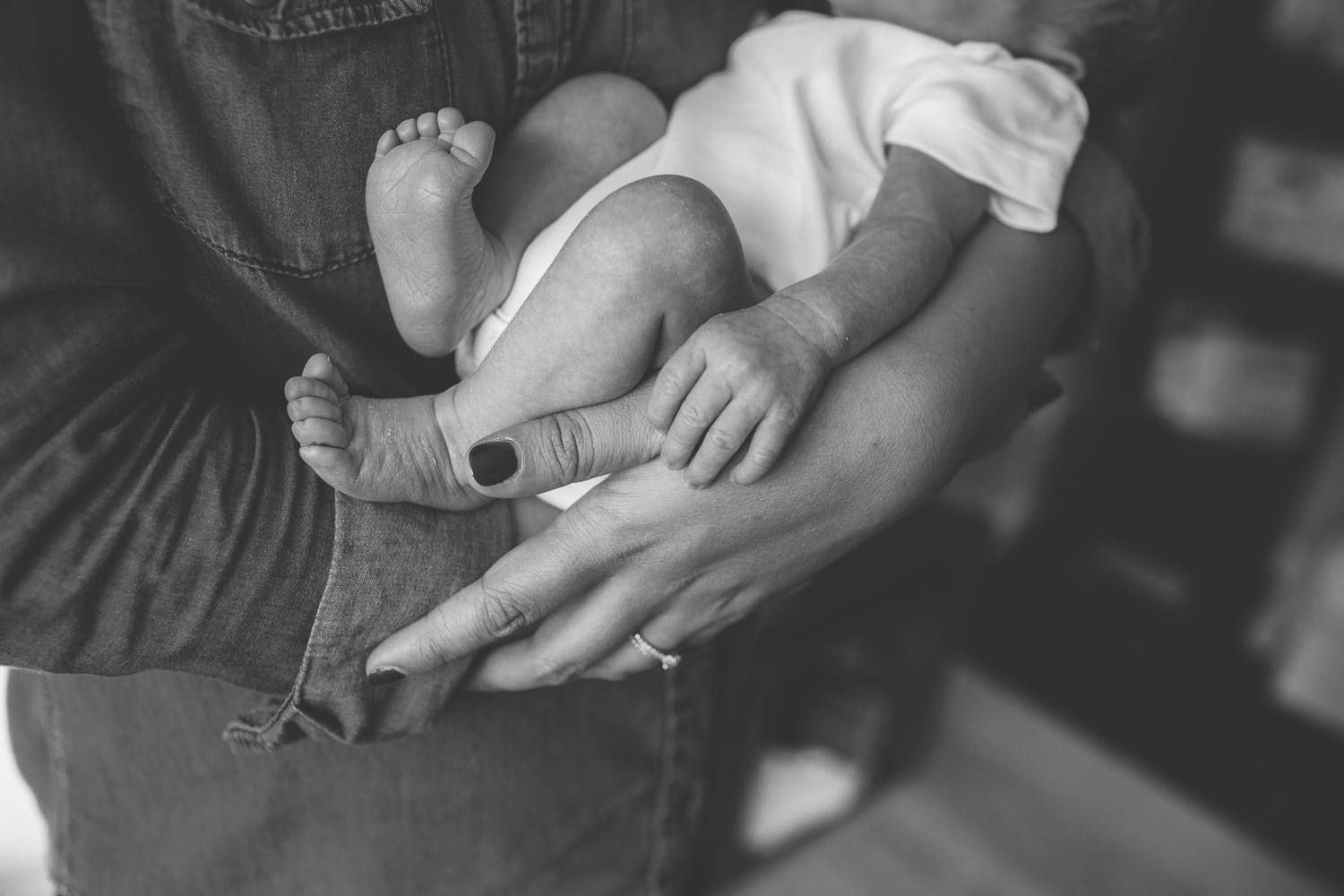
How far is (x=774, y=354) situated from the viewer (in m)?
0.62

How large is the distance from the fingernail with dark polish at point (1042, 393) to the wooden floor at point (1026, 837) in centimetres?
145

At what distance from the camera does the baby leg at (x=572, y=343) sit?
64cm

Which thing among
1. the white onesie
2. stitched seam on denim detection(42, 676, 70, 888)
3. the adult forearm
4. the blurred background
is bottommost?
the blurred background

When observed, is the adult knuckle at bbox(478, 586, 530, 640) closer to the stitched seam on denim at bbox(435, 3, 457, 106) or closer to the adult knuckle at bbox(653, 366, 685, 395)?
the adult knuckle at bbox(653, 366, 685, 395)

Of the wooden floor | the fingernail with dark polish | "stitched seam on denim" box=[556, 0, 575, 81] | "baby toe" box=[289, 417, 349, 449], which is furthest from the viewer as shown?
the wooden floor

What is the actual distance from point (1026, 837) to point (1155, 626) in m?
0.70

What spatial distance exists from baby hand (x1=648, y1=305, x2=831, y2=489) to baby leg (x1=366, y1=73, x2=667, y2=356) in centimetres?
19

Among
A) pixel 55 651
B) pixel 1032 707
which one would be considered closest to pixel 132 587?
pixel 55 651

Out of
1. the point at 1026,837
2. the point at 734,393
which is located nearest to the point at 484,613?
the point at 734,393

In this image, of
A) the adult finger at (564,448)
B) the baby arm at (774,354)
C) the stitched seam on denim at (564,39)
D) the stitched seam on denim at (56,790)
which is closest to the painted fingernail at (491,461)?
the adult finger at (564,448)

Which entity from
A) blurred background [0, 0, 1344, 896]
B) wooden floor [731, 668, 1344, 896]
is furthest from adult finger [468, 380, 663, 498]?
wooden floor [731, 668, 1344, 896]

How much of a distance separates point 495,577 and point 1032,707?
2.03 metres

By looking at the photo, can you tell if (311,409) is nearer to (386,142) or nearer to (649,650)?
(386,142)

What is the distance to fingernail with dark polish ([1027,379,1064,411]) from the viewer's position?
3.17ft
